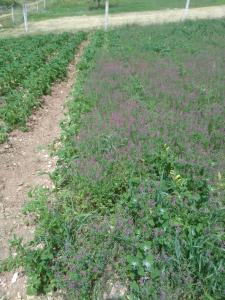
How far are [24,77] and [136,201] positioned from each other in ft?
26.4

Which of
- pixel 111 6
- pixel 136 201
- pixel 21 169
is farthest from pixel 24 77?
pixel 111 6

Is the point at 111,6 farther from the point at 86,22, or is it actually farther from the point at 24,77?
the point at 24,77

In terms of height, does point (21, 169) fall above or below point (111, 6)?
above

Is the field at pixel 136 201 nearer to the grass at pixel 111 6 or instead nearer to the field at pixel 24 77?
the field at pixel 24 77

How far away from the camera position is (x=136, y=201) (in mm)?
4219

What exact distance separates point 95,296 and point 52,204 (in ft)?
5.28

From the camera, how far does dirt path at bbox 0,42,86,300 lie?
175 inches

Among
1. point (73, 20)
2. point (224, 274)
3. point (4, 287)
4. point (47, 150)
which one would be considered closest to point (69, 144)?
point (47, 150)

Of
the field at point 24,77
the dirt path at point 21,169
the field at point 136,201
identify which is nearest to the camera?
the field at point 136,201

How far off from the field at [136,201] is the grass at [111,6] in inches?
1210

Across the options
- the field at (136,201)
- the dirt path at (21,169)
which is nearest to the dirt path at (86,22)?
the dirt path at (21,169)

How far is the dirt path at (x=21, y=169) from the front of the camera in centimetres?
444

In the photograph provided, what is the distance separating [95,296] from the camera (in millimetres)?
3502

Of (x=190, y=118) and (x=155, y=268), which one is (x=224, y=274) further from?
(x=190, y=118)
